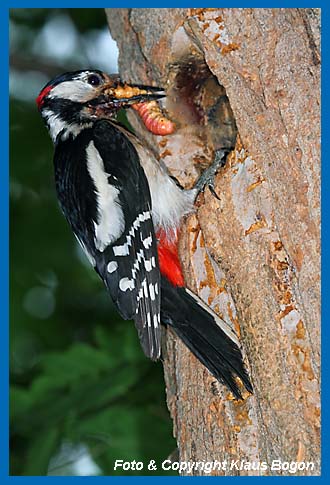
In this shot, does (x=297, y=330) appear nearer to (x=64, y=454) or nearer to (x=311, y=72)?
(x=311, y=72)

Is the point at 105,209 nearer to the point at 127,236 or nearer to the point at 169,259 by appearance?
the point at 127,236

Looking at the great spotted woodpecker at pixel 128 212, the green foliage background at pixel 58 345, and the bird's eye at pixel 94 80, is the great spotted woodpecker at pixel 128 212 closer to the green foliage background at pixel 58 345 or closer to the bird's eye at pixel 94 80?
the bird's eye at pixel 94 80

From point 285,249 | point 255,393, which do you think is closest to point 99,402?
point 255,393

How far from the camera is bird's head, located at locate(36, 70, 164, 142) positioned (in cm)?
279

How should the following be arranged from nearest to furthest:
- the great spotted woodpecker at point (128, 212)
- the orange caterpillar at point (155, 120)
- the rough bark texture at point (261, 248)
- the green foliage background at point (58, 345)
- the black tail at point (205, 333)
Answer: the rough bark texture at point (261, 248)
the black tail at point (205, 333)
the great spotted woodpecker at point (128, 212)
the orange caterpillar at point (155, 120)
the green foliage background at point (58, 345)

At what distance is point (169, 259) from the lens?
242 centimetres

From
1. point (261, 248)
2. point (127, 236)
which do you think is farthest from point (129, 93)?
point (261, 248)

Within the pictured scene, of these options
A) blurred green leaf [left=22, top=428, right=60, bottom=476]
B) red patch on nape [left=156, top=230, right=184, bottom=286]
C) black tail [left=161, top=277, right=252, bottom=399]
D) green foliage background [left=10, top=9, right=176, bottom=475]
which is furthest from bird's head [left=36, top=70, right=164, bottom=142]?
blurred green leaf [left=22, top=428, right=60, bottom=476]

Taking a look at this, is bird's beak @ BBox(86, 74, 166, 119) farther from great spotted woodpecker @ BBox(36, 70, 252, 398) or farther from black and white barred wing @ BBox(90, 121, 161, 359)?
black and white barred wing @ BBox(90, 121, 161, 359)

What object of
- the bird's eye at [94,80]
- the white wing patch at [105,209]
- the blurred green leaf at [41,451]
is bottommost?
the blurred green leaf at [41,451]

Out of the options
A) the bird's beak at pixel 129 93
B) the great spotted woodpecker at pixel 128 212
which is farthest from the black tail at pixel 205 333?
the bird's beak at pixel 129 93

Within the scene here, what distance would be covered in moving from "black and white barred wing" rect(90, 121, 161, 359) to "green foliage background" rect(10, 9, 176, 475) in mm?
754

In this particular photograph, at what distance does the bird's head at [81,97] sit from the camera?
9.16 feet

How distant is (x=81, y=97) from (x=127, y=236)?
27.9 inches
